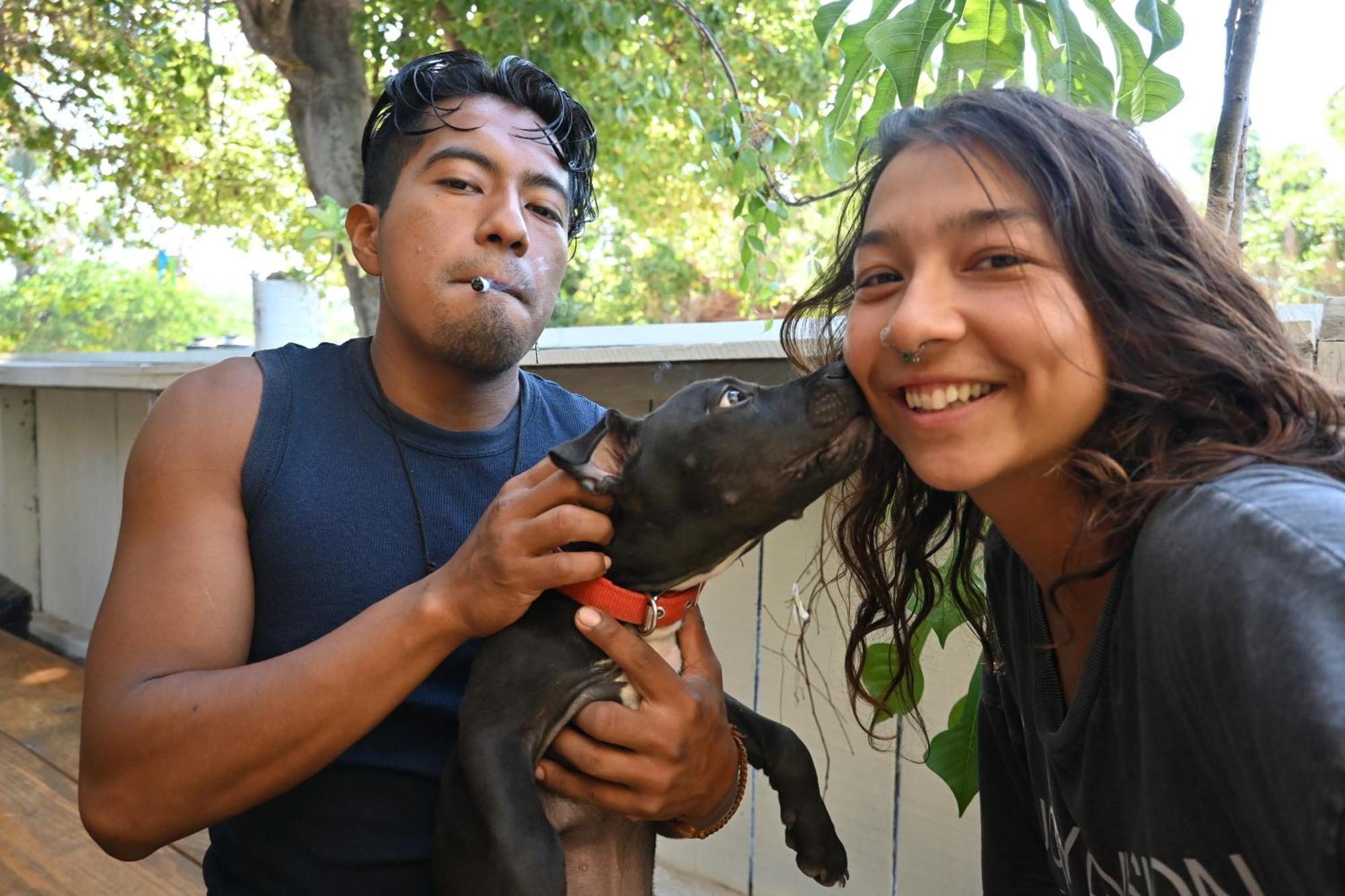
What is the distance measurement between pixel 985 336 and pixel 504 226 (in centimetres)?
94

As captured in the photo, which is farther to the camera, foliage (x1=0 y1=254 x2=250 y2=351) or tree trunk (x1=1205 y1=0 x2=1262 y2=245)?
foliage (x1=0 y1=254 x2=250 y2=351)

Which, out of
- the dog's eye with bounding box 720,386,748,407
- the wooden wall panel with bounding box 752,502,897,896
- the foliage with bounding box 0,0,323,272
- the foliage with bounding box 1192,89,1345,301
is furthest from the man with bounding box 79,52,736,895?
the foliage with bounding box 1192,89,1345,301

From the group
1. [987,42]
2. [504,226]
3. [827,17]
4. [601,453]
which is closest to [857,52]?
[827,17]

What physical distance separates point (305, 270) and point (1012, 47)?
4.83 meters

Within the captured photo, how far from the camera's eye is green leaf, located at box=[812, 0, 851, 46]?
167cm

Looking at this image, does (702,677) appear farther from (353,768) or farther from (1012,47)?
(1012,47)

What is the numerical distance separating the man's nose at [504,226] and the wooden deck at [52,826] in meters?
1.65

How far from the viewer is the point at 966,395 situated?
1275 millimetres

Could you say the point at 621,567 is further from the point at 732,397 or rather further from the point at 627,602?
the point at 732,397

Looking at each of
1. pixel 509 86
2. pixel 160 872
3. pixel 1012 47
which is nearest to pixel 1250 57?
pixel 1012 47

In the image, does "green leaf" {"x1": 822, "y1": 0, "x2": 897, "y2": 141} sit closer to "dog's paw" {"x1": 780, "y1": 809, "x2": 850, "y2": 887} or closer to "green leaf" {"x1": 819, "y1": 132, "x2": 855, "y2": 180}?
"green leaf" {"x1": 819, "y1": 132, "x2": 855, "y2": 180}

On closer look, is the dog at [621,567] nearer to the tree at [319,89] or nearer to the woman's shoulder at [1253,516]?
the woman's shoulder at [1253,516]

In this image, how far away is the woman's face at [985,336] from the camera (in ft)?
4.04

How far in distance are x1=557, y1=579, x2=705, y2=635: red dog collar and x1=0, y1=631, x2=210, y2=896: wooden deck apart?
1.56m
